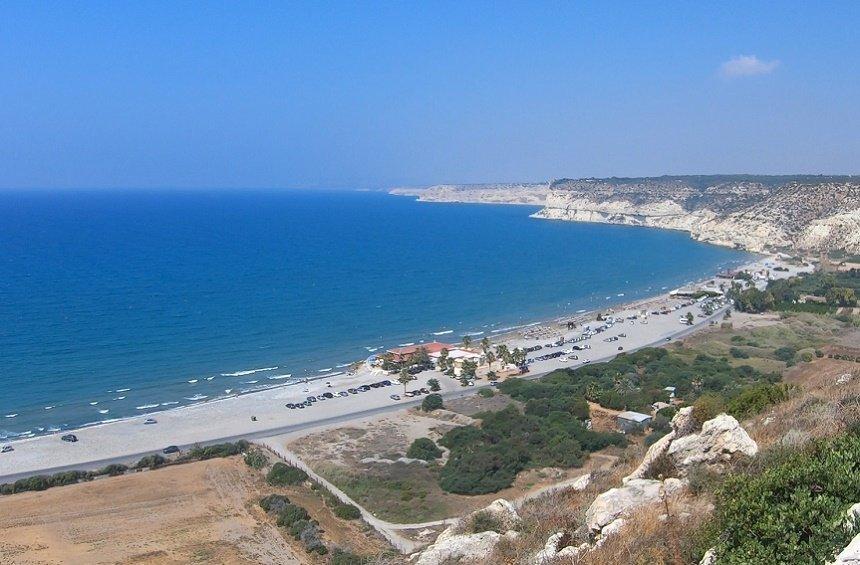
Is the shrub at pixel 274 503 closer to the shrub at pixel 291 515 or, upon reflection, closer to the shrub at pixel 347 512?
the shrub at pixel 291 515

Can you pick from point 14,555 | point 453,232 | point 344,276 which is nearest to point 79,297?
point 344,276

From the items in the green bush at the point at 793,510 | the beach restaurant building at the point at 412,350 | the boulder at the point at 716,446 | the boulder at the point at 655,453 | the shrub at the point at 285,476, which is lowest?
the shrub at the point at 285,476

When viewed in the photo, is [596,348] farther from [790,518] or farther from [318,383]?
[790,518]

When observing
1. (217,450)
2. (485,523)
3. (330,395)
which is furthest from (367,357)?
(485,523)

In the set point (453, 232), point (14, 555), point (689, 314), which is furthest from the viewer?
point (453, 232)

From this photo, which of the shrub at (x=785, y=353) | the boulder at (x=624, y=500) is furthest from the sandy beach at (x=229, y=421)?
the boulder at (x=624, y=500)

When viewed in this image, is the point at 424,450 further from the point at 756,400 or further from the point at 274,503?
the point at 756,400

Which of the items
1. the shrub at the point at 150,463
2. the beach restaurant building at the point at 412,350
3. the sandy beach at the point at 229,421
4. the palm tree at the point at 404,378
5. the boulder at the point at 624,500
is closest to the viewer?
the boulder at the point at 624,500
